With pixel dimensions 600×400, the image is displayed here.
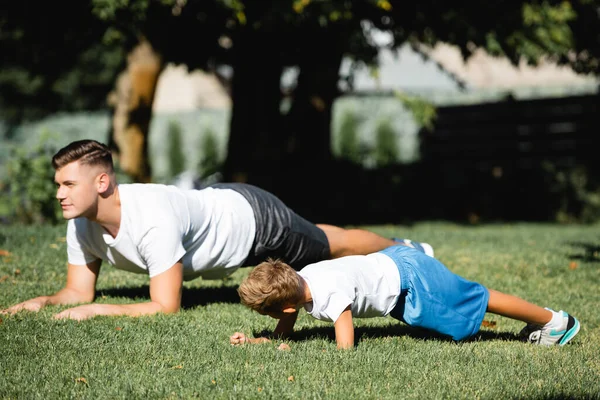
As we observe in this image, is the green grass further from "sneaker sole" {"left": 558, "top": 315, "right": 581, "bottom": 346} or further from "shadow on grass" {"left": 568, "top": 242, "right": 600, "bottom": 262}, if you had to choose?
"shadow on grass" {"left": 568, "top": 242, "right": 600, "bottom": 262}

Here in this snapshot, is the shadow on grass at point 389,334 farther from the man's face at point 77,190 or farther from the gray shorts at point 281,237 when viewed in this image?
the man's face at point 77,190

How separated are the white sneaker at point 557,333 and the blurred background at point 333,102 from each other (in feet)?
22.4

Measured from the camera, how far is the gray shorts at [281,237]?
229 inches

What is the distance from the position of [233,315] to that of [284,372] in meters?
1.68

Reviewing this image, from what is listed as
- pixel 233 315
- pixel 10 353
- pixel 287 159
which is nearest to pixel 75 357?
pixel 10 353

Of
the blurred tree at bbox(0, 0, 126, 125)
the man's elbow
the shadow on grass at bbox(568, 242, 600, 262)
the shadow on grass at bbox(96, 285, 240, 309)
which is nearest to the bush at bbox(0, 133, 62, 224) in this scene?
the blurred tree at bbox(0, 0, 126, 125)

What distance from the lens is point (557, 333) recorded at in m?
5.27

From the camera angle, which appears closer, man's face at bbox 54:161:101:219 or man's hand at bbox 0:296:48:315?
man's face at bbox 54:161:101:219

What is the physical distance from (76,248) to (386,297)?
2459 mm

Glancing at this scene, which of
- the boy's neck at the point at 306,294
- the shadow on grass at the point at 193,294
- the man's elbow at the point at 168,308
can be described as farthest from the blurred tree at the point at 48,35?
the boy's neck at the point at 306,294

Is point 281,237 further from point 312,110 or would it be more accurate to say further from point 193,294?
point 312,110

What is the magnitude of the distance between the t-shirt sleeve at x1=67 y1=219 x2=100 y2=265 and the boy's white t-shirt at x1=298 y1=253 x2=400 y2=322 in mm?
1894

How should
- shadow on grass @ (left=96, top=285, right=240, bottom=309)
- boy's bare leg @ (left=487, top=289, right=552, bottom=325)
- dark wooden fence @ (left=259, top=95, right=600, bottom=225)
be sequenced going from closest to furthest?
boy's bare leg @ (left=487, top=289, right=552, bottom=325)
shadow on grass @ (left=96, top=285, right=240, bottom=309)
dark wooden fence @ (left=259, top=95, right=600, bottom=225)

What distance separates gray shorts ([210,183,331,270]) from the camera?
19.1 ft
